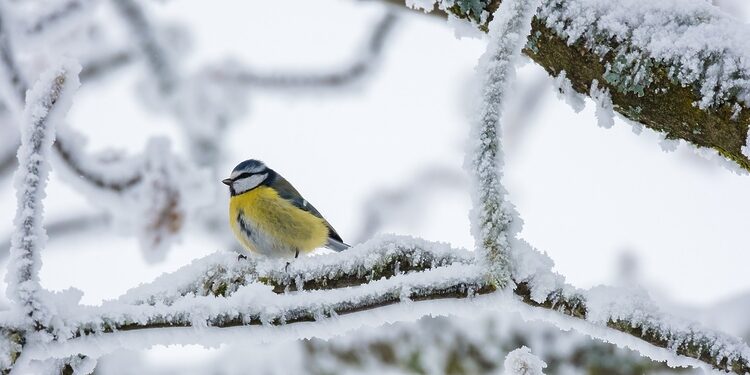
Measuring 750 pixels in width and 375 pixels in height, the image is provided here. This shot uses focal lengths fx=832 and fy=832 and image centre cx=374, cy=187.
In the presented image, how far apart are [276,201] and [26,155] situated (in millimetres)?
2195

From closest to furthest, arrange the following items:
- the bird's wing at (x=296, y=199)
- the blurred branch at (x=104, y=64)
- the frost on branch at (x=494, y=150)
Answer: the frost on branch at (x=494, y=150)
the bird's wing at (x=296, y=199)
the blurred branch at (x=104, y=64)

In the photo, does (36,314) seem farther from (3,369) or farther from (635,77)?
(635,77)

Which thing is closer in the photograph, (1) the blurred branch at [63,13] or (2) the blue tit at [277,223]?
(1) the blurred branch at [63,13]

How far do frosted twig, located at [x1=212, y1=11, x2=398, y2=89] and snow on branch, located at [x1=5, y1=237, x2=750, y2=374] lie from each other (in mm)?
2158

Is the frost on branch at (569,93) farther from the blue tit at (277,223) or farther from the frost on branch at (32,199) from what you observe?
the blue tit at (277,223)

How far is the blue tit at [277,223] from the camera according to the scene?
11.0 feet

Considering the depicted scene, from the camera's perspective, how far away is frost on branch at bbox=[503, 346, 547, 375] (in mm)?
1083

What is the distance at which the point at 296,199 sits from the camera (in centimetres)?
352

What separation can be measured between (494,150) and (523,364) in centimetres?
29

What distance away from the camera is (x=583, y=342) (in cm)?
305

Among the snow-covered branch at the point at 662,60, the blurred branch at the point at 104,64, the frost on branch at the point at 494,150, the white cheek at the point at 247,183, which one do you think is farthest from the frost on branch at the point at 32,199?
the blurred branch at the point at 104,64

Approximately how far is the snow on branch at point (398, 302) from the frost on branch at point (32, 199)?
0.07m

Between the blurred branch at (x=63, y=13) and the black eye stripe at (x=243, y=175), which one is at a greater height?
the blurred branch at (x=63, y=13)

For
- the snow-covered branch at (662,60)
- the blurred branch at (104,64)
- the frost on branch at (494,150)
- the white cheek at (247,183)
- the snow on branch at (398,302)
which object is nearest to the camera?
the frost on branch at (494,150)
